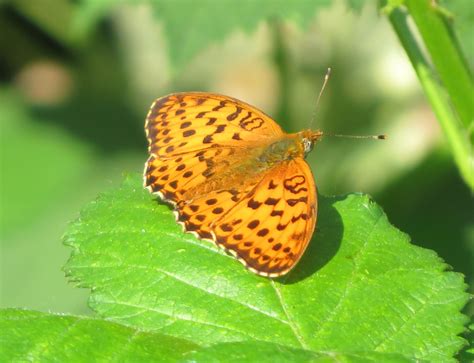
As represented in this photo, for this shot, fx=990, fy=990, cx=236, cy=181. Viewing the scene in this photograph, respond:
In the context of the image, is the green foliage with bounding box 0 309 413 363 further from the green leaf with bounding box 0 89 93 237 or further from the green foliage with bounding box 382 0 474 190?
the green leaf with bounding box 0 89 93 237

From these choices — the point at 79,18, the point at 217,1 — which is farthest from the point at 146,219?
the point at 79,18

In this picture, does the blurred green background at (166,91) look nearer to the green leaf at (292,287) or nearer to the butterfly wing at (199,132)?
the butterfly wing at (199,132)

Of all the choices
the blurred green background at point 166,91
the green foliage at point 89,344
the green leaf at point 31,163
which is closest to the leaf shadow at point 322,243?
the green foliage at point 89,344

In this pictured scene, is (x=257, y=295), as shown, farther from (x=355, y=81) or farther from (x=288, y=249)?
(x=355, y=81)

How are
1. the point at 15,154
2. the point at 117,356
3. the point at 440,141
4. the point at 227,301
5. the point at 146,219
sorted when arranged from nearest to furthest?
1. the point at 117,356
2. the point at 227,301
3. the point at 146,219
4. the point at 440,141
5. the point at 15,154

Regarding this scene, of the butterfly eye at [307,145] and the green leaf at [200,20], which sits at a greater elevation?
the green leaf at [200,20]
